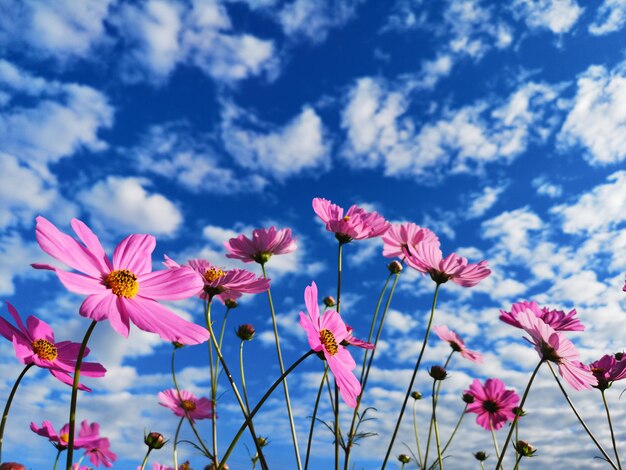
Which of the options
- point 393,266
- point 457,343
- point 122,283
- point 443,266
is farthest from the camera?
point 457,343

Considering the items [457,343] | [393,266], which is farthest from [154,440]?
[457,343]

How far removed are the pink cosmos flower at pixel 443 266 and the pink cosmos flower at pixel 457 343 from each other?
839mm

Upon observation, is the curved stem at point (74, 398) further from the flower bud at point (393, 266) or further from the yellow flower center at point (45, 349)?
the flower bud at point (393, 266)

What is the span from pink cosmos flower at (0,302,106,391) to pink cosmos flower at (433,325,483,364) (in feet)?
6.24

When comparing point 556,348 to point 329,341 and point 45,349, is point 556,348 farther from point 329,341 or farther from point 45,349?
point 45,349

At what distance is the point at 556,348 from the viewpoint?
1613 millimetres

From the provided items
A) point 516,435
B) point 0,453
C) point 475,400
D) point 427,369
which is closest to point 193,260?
point 0,453

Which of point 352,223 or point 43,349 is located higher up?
point 352,223

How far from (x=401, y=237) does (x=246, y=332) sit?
2.17ft

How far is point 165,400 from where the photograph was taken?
2.87 m

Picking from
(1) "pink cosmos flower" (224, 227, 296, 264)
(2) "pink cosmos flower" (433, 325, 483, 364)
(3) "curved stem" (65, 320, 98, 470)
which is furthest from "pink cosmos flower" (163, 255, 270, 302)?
(2) "pink cosmos flower" (433, 325, 483, 364)

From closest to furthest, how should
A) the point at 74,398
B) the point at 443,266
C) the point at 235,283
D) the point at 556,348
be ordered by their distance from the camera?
the point at 74,398, the point at 235,283, the point at 556,348, the point at 443,266

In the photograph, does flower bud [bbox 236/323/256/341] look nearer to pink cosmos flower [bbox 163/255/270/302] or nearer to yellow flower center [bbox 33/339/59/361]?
pink cosmos flower [bbox 163/255/270/302]

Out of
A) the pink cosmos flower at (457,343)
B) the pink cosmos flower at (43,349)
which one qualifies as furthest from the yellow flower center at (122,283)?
the pink cosmos flower at (457,343)
